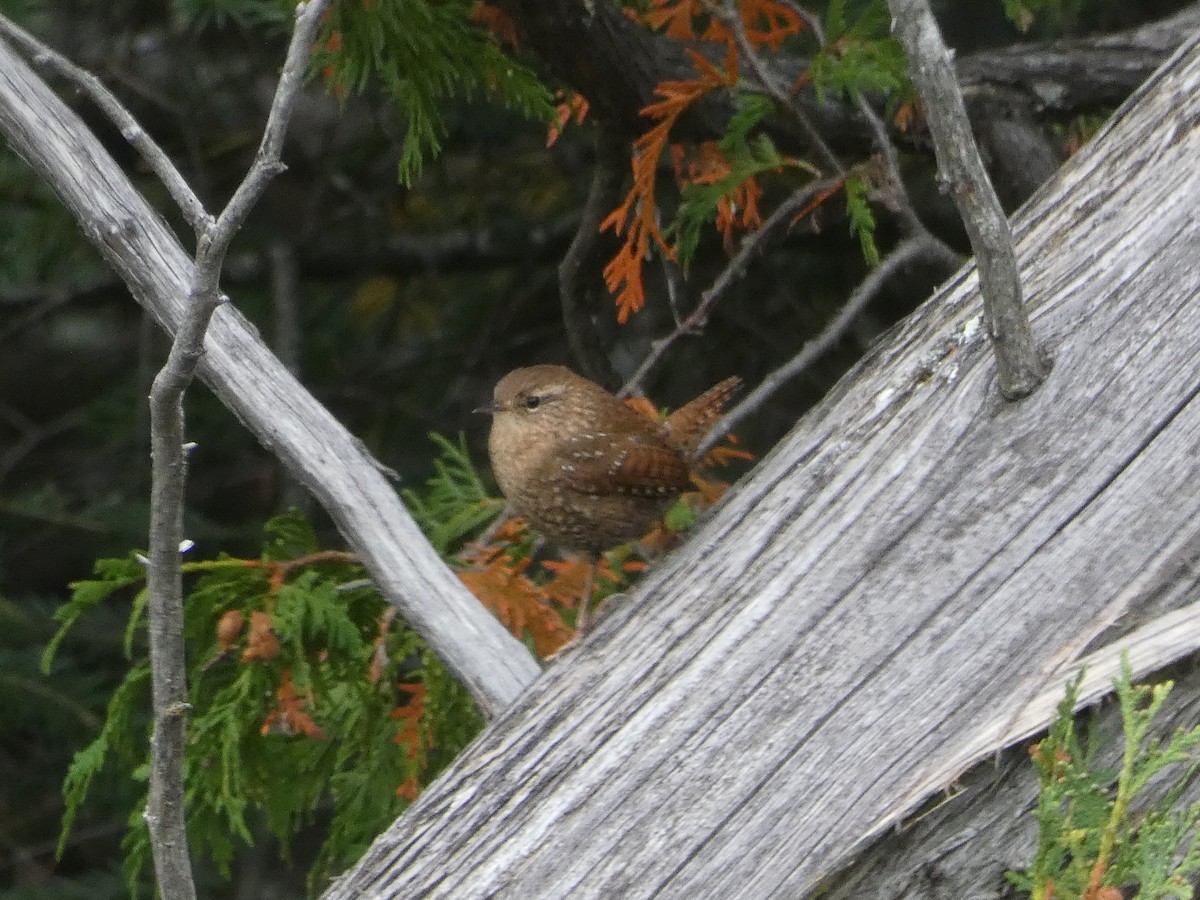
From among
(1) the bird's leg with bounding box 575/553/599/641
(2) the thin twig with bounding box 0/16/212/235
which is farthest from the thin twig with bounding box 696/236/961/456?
(2) the thin twig with bounding box 0/16/212/235

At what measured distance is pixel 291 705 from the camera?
2449 mm

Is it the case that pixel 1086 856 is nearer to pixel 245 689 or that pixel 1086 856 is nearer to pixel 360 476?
pixel 360 476

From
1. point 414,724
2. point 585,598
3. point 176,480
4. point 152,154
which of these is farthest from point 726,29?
point 176,480

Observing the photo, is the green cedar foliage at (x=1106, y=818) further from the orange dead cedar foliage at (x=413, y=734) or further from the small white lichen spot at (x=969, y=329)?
the orange dead cedar foliage at (x=413, y=734)

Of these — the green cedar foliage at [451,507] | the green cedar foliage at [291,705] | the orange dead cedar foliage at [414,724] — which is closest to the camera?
the green cedar foliage at [291,705]

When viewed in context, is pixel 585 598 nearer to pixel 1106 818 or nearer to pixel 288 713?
pixel 288 713

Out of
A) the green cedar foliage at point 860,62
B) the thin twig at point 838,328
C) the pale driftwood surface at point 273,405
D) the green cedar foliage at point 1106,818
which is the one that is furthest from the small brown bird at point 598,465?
the green cedar foliage at point 1106,818

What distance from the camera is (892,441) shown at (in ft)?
5.29

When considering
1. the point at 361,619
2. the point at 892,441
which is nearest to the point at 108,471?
the point at 361,619

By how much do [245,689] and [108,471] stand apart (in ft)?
7.06

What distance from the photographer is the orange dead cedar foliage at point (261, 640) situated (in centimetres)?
236

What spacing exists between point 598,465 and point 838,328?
2.01ft

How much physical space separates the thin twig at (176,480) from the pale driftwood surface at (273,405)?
1.75ft

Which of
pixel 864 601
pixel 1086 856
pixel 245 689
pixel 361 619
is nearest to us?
pixel 1086 856
